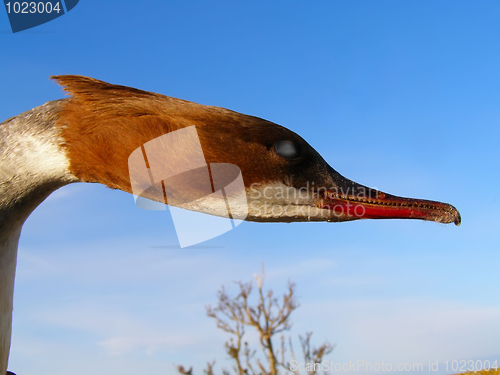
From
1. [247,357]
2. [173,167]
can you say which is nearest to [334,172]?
[173,167]

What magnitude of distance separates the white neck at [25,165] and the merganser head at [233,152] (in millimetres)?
89

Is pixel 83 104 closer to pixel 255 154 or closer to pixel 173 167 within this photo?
pixel 173 167

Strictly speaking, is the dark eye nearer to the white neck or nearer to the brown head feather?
the brown head feather

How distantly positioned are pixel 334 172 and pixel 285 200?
417 millimetres

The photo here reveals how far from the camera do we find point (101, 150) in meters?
2.38

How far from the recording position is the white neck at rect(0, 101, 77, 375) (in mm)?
2428

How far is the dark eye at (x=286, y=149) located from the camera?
248cm

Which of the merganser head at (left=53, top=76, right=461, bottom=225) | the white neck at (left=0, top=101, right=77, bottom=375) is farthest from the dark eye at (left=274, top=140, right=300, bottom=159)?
the white neck at (left=0, top=101, right=77, bottom=375)

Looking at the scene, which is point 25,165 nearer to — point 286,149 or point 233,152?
point 233,152

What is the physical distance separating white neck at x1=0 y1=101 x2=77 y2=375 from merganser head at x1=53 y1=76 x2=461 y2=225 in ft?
0.29

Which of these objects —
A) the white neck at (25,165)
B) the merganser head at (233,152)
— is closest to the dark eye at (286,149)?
the merganser head at (233,152)

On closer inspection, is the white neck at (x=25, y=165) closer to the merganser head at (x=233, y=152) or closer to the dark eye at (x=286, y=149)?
the merganser head at (x=233, y=152)

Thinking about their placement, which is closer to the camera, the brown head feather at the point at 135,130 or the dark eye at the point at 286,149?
the brown head feather at the point at 135,130

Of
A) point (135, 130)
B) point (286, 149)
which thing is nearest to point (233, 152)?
point (286, 149)
